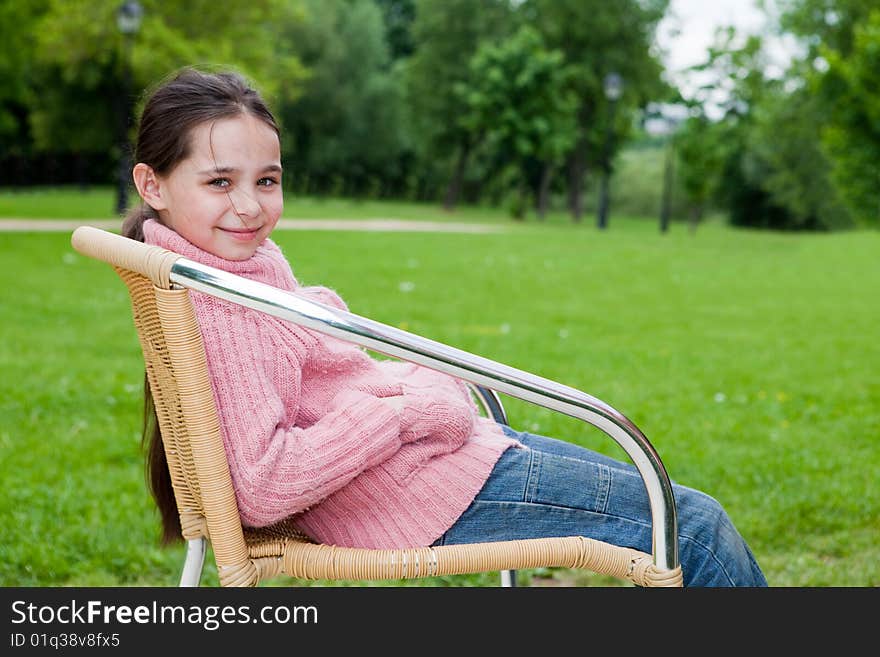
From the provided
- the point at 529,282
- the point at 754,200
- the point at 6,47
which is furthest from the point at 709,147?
the point at 529,282

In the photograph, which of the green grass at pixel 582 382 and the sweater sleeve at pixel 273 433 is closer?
the sweater sleeve at pixel 273 433

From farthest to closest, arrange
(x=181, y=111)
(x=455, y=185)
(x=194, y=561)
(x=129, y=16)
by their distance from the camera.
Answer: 1. (x=455, y=185)
2. (x=129, y=16)
3. (x=194, y=561)
4. (x=181, y=111)

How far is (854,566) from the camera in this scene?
307 centimetres

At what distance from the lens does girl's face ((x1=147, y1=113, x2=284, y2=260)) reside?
1699 mm

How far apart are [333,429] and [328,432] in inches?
0.4

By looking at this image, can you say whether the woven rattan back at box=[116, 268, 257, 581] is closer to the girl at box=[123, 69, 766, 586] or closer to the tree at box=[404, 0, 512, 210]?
the girl at box=[123, 69, 766, 586]

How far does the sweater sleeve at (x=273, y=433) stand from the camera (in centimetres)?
162

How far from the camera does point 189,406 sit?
1.59 meters

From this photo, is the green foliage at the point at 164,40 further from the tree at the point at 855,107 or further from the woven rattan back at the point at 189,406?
the woven rattan back at the point at 189,406

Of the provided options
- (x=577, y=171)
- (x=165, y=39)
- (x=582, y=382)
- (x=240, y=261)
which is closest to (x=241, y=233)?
(x=240, y=261)

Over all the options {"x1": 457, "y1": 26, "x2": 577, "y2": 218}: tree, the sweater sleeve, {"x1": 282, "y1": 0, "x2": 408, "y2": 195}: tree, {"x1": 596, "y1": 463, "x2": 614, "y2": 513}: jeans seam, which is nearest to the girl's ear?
the sweater sleeve

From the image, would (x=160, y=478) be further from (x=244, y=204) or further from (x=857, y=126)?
(x=857, y=126)

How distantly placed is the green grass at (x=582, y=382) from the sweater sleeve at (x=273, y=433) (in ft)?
4.90

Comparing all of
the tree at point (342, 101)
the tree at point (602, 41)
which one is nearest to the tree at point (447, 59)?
the tree at point (602, 41)
